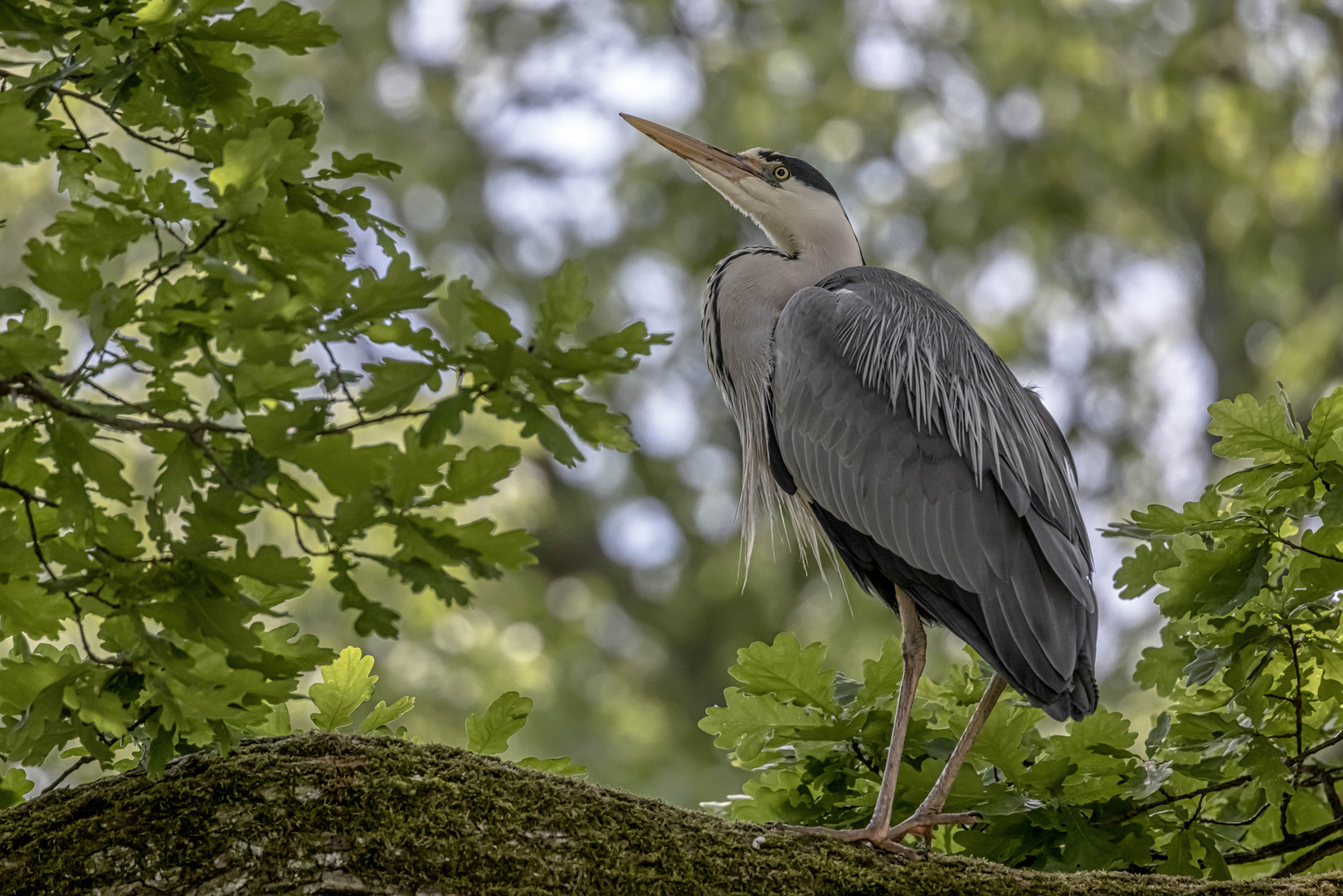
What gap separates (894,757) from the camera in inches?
103

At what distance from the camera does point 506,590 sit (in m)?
11.9

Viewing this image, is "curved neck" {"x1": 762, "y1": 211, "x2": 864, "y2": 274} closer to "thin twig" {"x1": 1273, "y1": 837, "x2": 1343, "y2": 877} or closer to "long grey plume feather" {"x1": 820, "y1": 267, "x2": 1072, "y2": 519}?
"long grey plume feather" {"x1": 820, "y1": 267, "x2": 1072, "y2": 519}

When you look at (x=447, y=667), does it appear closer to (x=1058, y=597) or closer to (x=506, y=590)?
(x=506, y=590)

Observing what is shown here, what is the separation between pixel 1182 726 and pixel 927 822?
0.58 meters

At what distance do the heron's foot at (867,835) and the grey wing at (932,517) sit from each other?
51 cm

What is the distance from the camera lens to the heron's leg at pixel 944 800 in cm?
265

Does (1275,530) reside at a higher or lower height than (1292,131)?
lower

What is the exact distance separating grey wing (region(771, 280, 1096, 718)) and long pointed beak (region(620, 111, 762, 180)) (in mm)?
964

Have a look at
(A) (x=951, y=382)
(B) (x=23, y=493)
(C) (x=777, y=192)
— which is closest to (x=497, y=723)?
(B) (x=23, y=493)

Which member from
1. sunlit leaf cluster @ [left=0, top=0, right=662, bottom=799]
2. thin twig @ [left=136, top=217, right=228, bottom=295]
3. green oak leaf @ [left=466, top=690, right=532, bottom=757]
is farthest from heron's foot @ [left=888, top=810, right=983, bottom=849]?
thin twig @ [left=136, top=217, right=228, bottom=295]

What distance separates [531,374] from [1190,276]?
489 inches

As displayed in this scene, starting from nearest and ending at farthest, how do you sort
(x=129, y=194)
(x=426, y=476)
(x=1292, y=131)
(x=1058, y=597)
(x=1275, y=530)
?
(x=426, y=476), (x=129, y=194), (x=1275, y=530), (x=1058, y=597), (x=1292, y=131)

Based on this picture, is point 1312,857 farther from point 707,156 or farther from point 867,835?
point 707,156

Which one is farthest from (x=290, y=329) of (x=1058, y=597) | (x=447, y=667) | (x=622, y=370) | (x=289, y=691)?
(x=447, y=667)
